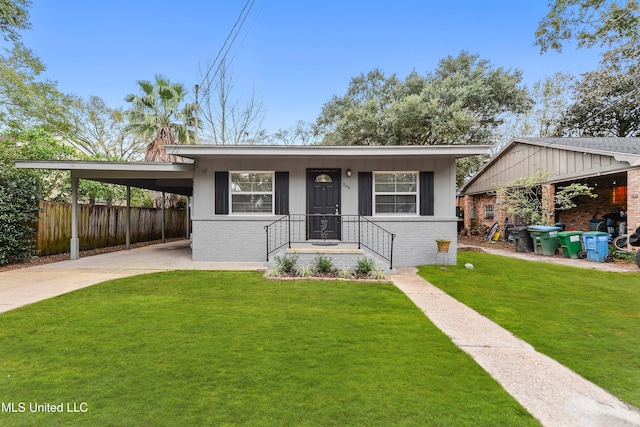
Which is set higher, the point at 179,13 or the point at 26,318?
the point at 179,13

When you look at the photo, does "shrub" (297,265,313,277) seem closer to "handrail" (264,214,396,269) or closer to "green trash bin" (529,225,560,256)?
"handrail" (264,214,396,269)

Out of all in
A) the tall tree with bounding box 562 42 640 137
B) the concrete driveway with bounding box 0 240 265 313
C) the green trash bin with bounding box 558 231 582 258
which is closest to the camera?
the concrete driveway with bounding box 0 240 265 313

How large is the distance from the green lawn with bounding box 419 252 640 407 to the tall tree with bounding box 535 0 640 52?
701 centimetres

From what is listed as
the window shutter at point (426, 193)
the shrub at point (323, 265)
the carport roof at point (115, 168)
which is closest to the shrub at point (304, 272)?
A: the shrub at point (323, 265)

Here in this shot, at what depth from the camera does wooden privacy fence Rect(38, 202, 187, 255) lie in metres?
8.66

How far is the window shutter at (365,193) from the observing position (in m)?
8.37

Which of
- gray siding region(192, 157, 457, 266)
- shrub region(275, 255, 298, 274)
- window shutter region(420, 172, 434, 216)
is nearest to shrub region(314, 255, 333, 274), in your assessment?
shrub region(275, 255, 298, 274)

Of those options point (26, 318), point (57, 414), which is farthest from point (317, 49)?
point (57, 414)

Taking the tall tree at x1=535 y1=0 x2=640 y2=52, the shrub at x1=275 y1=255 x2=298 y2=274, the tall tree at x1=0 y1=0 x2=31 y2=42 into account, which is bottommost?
the shrub at x1=275 y1=255 x2=298 y2=274

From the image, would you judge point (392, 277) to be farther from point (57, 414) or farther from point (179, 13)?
point (179, 13)

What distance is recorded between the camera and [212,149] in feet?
25.3

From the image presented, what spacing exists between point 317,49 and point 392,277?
Answer: 13.3 m

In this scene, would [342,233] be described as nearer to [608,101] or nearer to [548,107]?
[548,107]

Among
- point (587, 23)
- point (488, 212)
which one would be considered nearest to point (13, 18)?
point (587, 23)
